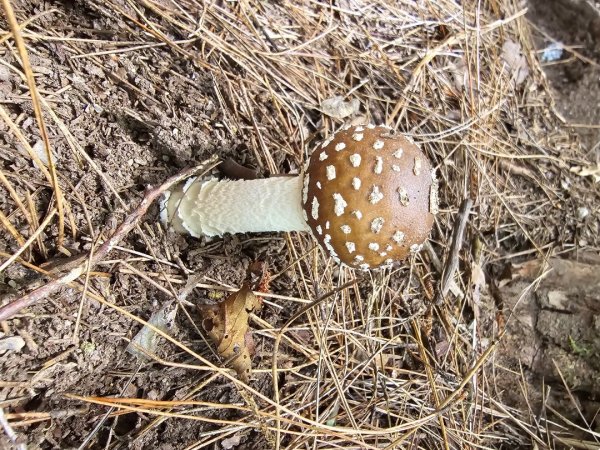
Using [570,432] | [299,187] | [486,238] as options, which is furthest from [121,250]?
[570,432]

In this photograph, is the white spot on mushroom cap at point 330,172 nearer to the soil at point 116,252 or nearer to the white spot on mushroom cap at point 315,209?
the white spot on mushroom cap at point 315,209

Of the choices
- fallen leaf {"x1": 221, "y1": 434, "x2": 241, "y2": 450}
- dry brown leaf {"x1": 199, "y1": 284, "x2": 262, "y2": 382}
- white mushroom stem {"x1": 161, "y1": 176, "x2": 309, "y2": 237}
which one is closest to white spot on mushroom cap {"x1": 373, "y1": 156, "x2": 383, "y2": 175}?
white mushroom stem {"x1": 161, "y1": 176, "x2": 309, "y2": 237}

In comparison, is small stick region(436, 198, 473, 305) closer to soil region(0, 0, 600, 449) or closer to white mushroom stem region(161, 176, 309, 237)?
soil region(0, 0, 600, 449)

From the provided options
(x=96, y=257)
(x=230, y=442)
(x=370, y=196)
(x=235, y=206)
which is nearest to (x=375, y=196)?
(x=370, y=196)

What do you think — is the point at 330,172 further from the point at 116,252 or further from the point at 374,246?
the point at 116,252

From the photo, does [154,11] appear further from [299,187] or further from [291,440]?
[291,440]
